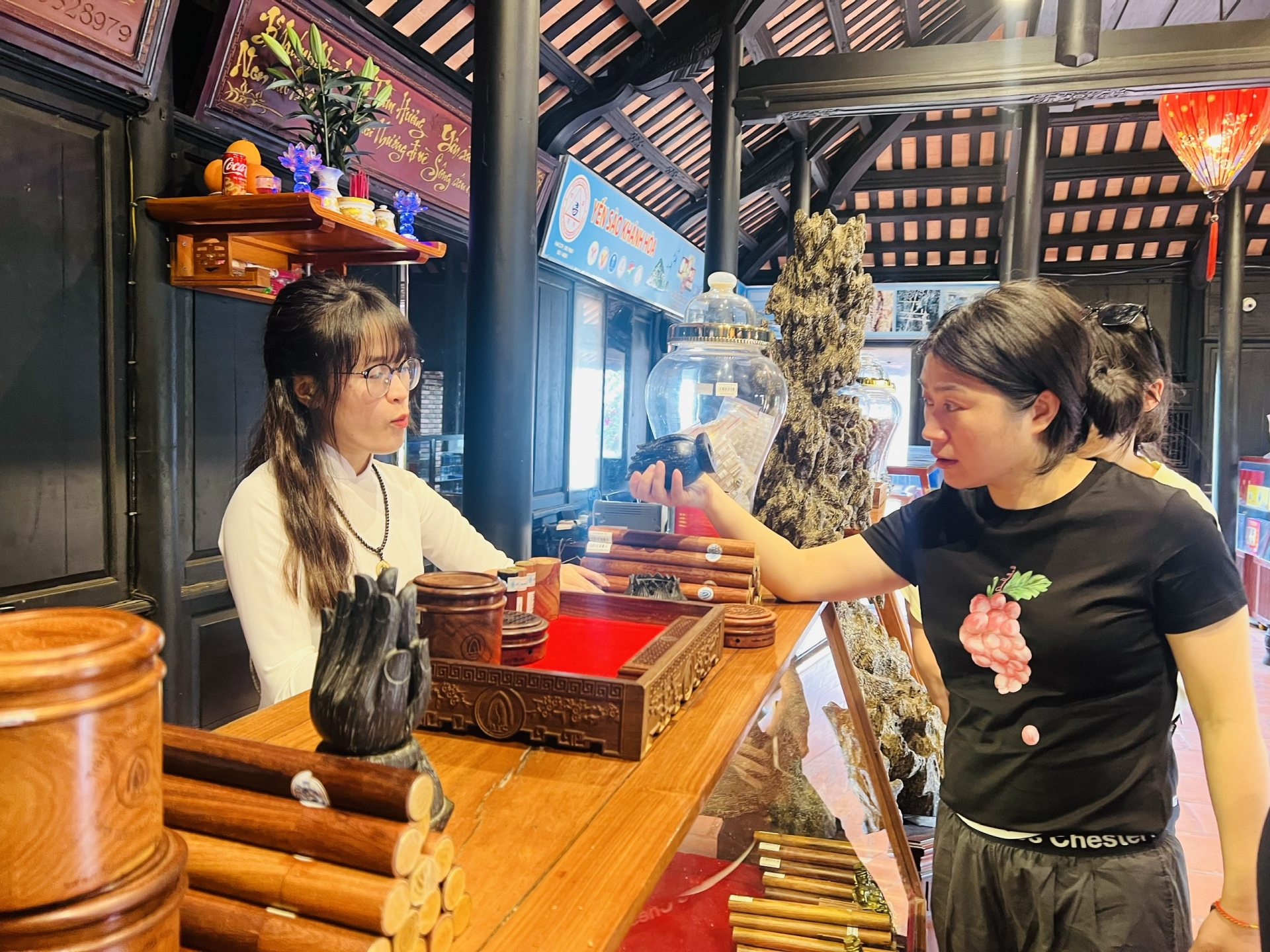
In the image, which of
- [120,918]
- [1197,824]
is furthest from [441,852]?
[1197,824]

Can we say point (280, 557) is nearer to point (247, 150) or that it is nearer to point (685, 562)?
point (685, 562)

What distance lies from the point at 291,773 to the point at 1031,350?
1313mm

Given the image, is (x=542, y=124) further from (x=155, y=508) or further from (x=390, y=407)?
(x=390, y=407)

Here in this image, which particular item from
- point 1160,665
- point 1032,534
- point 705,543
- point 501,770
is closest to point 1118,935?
point 1160,665

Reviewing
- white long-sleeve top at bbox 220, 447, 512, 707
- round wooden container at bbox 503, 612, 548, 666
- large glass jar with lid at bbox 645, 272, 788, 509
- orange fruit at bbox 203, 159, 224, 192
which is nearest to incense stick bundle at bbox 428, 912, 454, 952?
round wooden container at bbox 503, 612, 548, 666

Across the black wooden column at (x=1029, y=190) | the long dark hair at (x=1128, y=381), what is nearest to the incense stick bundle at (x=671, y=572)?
the long dark hair at (x=1128, y=381)

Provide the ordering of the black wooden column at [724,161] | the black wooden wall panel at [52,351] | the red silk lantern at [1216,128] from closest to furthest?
the black wooden wall panel at [52,351], the red silk lantern at [1216,128], the black wooden column at [724,161]

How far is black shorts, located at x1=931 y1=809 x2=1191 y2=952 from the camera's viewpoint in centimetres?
148

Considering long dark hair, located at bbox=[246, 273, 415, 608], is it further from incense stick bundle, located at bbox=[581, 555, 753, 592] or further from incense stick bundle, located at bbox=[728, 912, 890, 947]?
incense stick bundle, located at bbox=[728, 912, 890, 947]

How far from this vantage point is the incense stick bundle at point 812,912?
182 centimetres

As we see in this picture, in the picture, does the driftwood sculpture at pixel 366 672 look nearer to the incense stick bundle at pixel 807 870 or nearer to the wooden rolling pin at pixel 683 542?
the wooden rolling pin at pixel 683 542

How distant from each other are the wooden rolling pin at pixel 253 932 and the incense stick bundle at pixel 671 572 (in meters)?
1.19

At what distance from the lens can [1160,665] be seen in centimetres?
148

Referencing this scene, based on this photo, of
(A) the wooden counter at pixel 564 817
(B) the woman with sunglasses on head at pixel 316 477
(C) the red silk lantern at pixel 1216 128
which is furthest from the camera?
(C) the red silk lantern at pixel 1216 128
